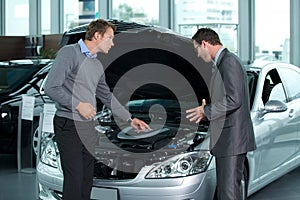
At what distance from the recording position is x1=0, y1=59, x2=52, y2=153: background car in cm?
532

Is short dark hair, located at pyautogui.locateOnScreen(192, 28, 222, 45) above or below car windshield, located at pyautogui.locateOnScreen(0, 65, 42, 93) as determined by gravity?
above

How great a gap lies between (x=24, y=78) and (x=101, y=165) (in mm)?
2958

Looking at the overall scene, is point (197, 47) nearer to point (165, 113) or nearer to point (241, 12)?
point (165, 113)

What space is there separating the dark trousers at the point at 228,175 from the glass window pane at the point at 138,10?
7.64 meters

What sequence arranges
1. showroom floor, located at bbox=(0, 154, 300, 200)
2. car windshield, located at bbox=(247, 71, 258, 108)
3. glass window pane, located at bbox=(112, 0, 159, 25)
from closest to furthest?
car windshield, located at bbox=(247, 71, 258, 108)
showroom floor, located at bbox=(0, 154, 300, 200)
glass window pane, located at bbox=(112, 0, 159, 25)

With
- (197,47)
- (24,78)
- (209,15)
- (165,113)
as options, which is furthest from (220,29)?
(197,47)

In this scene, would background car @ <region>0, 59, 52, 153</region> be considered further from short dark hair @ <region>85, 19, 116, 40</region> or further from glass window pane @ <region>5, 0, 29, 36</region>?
glass window pane @ <region>5, 0, 29, 36</region>

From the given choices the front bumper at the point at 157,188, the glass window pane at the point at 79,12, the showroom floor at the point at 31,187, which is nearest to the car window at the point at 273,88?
the showroom floor at the point at 31,187

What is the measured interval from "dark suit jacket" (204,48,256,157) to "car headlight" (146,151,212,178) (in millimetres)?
106

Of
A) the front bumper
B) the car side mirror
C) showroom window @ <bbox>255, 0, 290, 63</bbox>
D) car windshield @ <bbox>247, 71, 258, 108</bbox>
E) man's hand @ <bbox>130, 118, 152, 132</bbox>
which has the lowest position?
the front bumper

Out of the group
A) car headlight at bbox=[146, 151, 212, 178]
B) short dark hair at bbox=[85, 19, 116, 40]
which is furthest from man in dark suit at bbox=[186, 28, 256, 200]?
short dark hair at bbox=[85, 19, 116, 40]

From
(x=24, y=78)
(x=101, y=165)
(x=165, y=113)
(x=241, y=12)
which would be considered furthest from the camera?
(x=241, y=12)

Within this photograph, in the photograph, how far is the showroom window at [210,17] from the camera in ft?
30.8

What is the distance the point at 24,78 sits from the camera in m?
5.76
